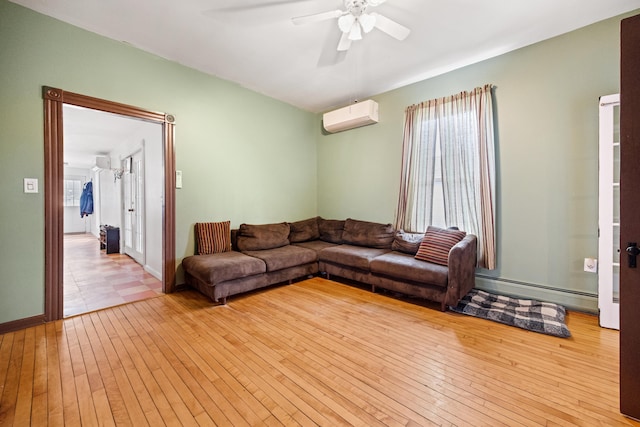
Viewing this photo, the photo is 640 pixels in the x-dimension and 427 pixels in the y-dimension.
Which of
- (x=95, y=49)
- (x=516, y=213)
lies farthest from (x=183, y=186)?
(x=516, y=213)

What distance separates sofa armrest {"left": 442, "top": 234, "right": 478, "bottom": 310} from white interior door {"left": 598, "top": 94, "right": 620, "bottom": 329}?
3.48 feet

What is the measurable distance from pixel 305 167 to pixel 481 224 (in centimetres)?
309

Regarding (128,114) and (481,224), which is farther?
(481,224)

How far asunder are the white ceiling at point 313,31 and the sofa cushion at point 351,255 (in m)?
2.44

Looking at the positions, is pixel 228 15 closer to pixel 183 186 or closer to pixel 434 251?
pixel 183 186

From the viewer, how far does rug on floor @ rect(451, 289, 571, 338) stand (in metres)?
2.32

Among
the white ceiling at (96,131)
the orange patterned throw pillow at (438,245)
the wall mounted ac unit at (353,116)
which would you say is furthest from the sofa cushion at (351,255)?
the white ceiling at (96,131)

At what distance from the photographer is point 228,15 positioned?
2.46 m

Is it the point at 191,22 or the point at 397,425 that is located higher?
the point at 191,22

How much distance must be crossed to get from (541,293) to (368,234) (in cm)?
209

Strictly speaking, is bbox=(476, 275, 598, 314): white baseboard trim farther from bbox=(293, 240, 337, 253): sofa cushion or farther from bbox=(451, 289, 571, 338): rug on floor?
bbox=(293, 240, 337, 253): sofa cushion

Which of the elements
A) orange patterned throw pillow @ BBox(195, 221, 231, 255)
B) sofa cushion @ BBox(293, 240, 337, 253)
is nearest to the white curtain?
sofa cushion @ BBox(293, 240, 337, 253)

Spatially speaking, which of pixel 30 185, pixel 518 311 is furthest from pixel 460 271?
pixel 30 185

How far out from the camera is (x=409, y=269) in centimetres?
295
